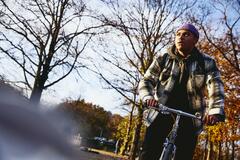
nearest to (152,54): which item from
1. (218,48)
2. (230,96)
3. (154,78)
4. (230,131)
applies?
(218,48)

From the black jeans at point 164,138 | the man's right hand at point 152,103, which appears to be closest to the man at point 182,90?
the black jeans at point 164,138

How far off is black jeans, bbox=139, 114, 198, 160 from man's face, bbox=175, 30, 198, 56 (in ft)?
2.35

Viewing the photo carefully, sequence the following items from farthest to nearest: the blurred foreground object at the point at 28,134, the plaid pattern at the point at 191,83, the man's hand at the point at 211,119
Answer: the plaid pattern at the point at 191,83, the man's hand at the point at 211,119, the blurred foreground object at the point at 28,134

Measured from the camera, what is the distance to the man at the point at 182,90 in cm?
374

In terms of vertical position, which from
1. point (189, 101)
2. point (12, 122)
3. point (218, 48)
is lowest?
point (12, 122)

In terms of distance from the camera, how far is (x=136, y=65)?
862 inches

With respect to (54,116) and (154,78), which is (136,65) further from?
(54,116)

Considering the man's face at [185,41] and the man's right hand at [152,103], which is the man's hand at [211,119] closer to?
the man's right hand at [152,103]

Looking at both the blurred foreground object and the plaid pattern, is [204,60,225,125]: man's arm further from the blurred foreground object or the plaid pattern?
the blurred foreground object

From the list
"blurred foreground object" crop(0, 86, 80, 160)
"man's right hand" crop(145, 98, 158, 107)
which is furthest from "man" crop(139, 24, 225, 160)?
"blurred foreground object" crop(0, 86, 80, 160)

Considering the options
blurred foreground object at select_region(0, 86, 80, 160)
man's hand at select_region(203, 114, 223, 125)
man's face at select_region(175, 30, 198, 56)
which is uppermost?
man's face at select_region(175, 30, 198, 56)

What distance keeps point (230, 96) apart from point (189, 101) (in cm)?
2050

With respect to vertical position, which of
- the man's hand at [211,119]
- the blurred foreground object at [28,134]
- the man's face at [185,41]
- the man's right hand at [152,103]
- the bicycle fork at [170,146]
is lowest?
the blurred foreground object at [28,134]

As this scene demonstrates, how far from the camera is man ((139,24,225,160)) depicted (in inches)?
147
